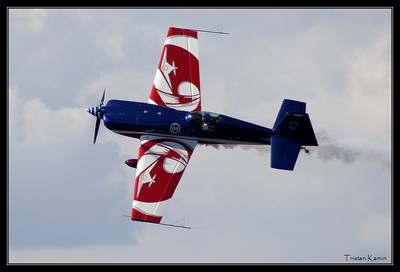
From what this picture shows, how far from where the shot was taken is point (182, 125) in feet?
146

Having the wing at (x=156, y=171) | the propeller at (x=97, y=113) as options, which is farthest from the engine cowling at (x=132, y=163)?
the propeller at (x=97, y=113)

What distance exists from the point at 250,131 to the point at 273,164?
81.5 inches

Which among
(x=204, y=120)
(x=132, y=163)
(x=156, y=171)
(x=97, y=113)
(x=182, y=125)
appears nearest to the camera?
(x=156, y=171)

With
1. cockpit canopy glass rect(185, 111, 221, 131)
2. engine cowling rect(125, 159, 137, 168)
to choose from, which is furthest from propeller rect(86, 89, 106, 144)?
cockpit canopy glass rect(185, 111, 221, 131)

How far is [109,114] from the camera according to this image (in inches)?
1766

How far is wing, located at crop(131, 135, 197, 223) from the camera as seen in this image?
4266 cm

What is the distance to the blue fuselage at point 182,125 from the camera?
44.3 metres

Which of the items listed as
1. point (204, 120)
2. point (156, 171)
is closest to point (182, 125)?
point (204, 120)

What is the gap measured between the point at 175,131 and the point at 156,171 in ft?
6.77

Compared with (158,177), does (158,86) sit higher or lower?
higher

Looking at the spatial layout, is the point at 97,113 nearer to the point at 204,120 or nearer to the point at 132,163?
the point at 132,163

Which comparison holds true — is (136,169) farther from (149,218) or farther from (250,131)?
(250,131)

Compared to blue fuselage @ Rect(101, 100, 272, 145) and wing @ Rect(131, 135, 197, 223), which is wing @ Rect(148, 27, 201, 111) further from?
wing @ Rect(131, 135, 197, 223)

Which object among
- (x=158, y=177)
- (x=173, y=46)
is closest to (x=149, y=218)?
(x=158, y=177)
